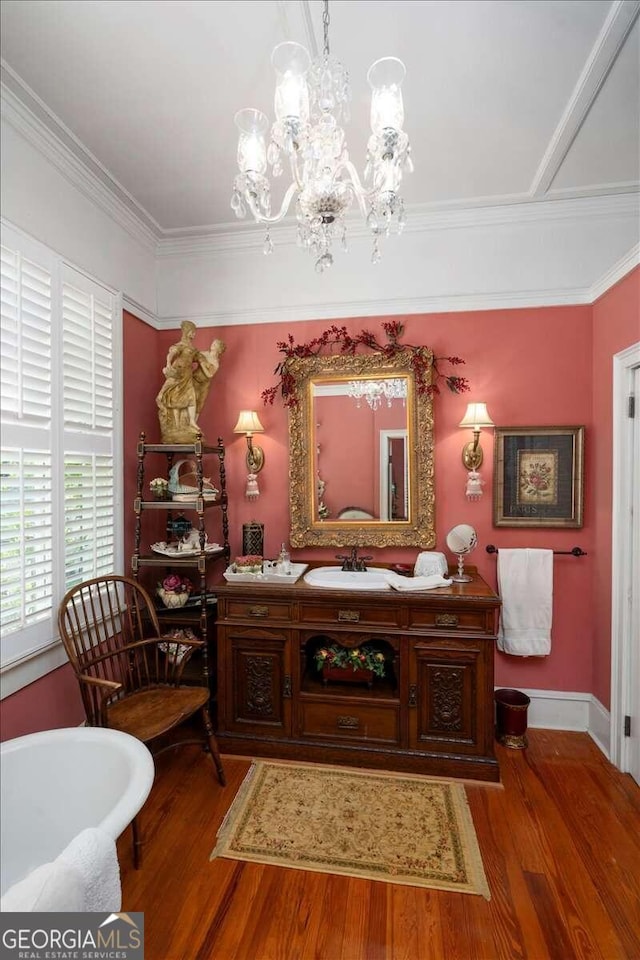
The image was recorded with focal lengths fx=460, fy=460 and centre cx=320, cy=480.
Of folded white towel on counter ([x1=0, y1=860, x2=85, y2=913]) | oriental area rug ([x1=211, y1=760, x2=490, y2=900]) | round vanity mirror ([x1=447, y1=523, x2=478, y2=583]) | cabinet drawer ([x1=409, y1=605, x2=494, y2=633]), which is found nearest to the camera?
folded white towel on counter ([x1=0, y1=860, x2=85, y2=913])

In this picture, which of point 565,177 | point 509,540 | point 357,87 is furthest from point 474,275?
point 509,540

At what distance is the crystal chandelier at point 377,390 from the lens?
2.93m

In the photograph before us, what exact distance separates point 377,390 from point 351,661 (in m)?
1.64

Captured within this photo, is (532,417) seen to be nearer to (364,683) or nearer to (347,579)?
(347,579)

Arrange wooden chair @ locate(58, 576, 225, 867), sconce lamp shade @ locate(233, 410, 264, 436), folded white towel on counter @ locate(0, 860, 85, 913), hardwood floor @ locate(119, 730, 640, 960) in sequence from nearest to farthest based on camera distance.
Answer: folded white towel on counter @ locate(0, 860, 85, 913) < hardwood floor @ locate(119, 730, 640, 960) < wooden chair @ locate(58, 576, 225, 867) < sconce lamp shade @ locate(233, 410, 264, 436)

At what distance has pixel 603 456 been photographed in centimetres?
268

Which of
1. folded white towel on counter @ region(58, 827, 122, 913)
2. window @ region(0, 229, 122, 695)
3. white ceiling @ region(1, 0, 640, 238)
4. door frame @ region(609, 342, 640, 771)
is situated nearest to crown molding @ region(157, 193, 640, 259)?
white ceiling @ region(1, 0, 640, 238)

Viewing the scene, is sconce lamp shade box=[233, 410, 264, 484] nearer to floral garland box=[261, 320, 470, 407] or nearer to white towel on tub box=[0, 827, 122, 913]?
floral garland box=[261, 320, 470, 407]

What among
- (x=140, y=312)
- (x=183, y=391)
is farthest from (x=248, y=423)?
(x=140, y=312)

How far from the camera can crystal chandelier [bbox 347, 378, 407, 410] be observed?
293cm

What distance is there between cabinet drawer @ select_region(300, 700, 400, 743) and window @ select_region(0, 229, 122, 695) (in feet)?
4.36

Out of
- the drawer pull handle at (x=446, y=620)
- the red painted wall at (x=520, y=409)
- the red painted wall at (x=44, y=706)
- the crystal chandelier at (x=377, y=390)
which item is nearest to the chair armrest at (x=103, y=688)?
the red painted wall at (x=44, y=706)

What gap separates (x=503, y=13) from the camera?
1613 mm

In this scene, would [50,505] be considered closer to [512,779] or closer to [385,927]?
[385,927]
